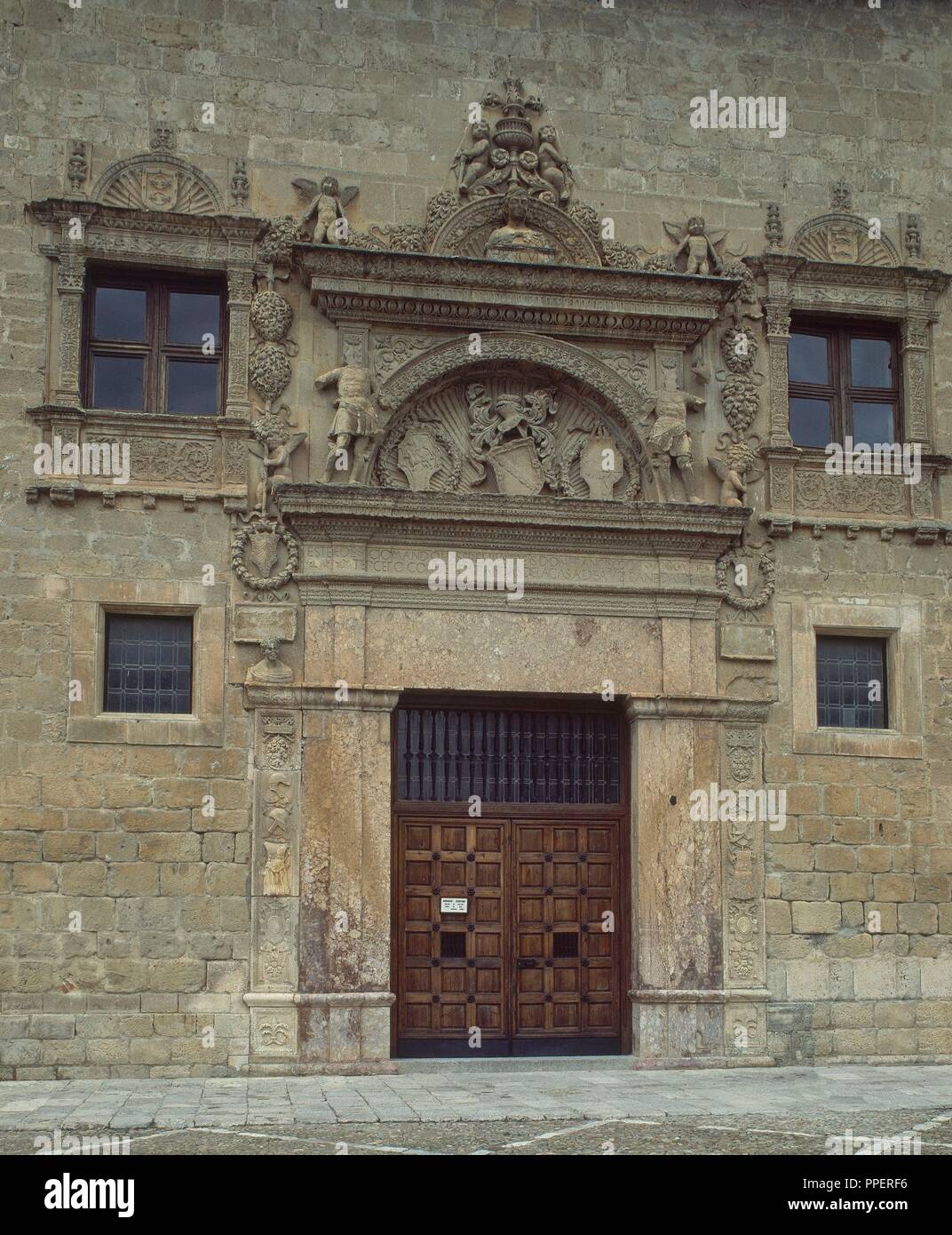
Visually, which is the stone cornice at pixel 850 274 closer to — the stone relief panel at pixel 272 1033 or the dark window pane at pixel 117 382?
the dark window pane at pixel 117 382

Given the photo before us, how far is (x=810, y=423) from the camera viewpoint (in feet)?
52.7

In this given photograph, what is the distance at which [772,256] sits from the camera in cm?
1583

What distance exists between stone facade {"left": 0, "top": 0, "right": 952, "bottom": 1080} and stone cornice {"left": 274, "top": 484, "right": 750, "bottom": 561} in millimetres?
39

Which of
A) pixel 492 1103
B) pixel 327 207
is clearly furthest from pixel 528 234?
pixel 492 1103

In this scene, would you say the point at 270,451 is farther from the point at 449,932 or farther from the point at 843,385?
the point at 843,385

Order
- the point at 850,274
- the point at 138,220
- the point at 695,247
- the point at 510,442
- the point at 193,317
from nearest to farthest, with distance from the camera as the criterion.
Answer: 1. the point at 138,220
2. the point at 193,317
3. the point at 510,442
4. the point at 695,247
5. the point at 850,274

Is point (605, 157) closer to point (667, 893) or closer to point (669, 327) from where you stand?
point (669, 327)

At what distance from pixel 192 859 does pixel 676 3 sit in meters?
9.20

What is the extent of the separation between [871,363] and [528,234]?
3648 mm

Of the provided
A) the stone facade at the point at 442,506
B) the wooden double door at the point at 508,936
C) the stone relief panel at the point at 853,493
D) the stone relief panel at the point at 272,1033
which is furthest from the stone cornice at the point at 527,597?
the stone relief panel at the point at 272,1033

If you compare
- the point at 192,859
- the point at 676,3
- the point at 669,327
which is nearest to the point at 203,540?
the point at 192,859
